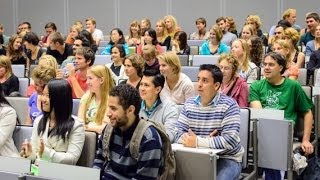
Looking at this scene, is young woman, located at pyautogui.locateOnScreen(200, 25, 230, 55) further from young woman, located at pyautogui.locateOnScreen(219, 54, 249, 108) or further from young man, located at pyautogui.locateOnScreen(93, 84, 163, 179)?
young man, located at pyautogui.locateOnScreen(93, 84, 163, 179)

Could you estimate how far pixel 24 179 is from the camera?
246cm

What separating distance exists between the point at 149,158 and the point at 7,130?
1.25m

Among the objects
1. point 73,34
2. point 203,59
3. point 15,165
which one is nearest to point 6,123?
point 15,165

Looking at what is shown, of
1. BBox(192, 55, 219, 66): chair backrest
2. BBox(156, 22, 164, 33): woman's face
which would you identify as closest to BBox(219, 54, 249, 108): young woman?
BBox(192, 55, 219, 66): chair backrest

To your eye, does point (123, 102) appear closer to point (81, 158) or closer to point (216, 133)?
point (81, 158)

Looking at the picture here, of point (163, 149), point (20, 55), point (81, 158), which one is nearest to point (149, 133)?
point (163, 149)

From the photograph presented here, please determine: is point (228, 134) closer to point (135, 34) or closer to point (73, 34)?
point (135, 34)

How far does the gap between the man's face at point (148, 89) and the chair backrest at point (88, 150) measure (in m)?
0.61

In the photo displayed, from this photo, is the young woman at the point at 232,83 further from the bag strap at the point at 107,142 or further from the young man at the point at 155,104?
the bag strap at the point at 107,142

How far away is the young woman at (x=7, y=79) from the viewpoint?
518 centimetres

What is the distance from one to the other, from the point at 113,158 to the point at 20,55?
5.14 metres

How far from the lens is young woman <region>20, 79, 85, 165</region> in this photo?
9.74 feet

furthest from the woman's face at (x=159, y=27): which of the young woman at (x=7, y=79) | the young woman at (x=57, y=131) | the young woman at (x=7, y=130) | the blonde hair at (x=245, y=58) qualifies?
the young woman at (x=57, y=131)

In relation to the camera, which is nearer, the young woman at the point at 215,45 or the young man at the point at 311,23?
the young woman at the point at 215,45
